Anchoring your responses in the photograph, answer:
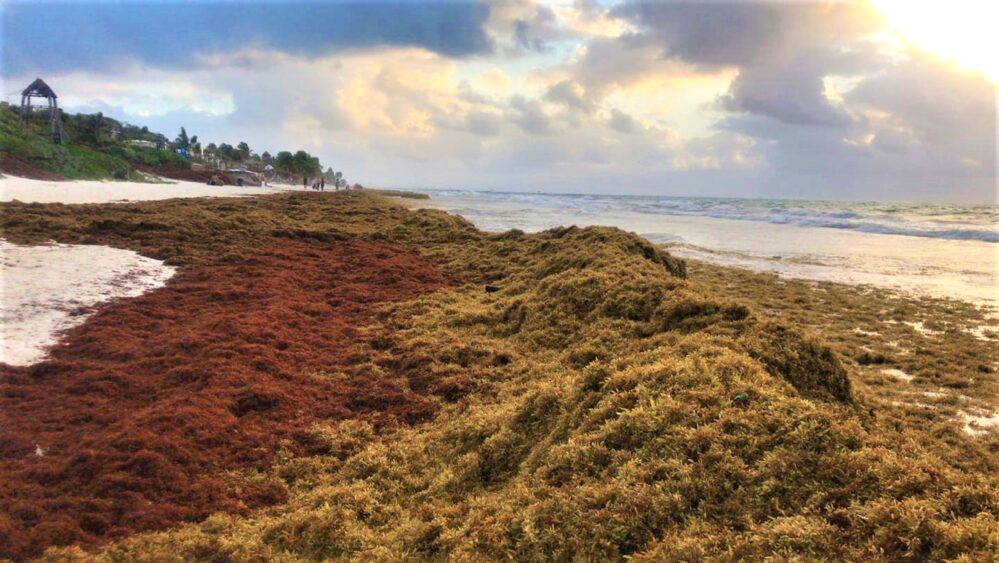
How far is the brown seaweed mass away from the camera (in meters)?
3.96

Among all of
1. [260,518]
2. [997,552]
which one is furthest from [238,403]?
[997,552]

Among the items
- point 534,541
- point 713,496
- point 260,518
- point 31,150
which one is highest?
point 31,150

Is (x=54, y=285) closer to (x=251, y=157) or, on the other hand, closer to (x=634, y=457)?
(x=634, y=457)

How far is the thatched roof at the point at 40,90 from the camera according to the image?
41562 millimetres

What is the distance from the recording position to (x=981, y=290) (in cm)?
1377

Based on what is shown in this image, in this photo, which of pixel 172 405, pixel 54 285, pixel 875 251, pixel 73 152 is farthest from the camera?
pixel 73 152

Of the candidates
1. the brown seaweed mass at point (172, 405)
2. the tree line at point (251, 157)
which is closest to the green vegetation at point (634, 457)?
the brown seaweed mass at point (172, 405)

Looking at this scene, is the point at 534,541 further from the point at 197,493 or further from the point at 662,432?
the point at 197,493

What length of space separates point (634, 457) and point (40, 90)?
56055mm

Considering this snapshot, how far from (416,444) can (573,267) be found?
6.69 meters

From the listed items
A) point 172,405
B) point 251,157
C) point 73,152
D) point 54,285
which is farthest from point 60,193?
point 251,157

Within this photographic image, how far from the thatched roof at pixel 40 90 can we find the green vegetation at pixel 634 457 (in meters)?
49.5

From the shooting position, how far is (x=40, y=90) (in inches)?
1652

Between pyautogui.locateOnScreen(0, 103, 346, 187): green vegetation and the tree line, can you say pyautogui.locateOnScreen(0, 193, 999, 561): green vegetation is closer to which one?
pyautogui.locateOnScreen(0, 103, 346, 187): green vegetation
